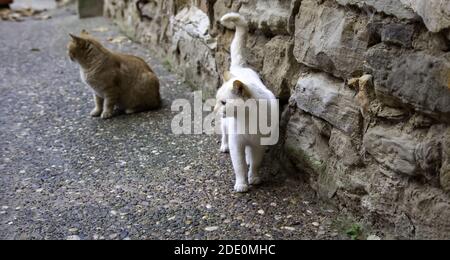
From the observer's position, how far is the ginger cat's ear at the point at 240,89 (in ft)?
9.53

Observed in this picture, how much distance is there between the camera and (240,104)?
298cm

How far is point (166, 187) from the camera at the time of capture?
3.39m

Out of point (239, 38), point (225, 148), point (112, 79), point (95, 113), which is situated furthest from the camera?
point (95, 113)

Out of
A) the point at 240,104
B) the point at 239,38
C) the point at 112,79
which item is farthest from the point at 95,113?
the point at 240,104

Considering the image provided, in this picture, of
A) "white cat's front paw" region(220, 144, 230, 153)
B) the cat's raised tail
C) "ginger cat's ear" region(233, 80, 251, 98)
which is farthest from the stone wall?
"white cat's front paw" region(220, 144, 230, 153)

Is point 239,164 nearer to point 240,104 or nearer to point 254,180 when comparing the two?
point 254,180

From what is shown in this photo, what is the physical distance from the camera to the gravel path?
2883 mm

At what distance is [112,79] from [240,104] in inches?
81.2

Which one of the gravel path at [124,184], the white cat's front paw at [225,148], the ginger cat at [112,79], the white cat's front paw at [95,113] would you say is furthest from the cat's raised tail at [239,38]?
the white cat's front paw at [95,113]

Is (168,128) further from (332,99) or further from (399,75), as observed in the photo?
(399,75)

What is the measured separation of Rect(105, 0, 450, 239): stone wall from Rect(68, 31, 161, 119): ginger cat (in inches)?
55.8

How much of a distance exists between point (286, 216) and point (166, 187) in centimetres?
84

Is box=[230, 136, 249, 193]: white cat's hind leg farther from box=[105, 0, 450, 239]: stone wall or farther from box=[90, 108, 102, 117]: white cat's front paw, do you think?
box=[90, 108, 102, 117]: white cat's front paw

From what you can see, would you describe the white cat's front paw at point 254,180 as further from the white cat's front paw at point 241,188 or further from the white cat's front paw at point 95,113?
the white cat's front paw at point 95,113
